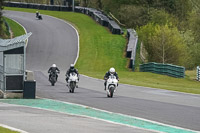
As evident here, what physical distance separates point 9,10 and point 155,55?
36.4m

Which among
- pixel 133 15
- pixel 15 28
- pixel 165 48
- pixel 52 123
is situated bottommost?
pixel 52 123

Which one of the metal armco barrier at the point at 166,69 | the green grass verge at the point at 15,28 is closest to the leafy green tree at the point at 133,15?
the green grass verge at the point at 15,28

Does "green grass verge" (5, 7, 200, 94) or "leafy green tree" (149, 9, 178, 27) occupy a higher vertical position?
"leafy green tree" (149, 9, 178, 27)

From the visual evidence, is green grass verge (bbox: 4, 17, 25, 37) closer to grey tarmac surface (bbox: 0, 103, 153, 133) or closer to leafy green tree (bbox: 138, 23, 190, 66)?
leafy green tree (bbox: 138, 23, 190, 66)

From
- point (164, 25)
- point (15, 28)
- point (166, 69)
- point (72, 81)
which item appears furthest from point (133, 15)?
point (72, 81)

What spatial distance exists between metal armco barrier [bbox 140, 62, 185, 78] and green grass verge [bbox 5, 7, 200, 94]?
695 mm

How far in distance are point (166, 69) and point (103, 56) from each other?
1253 centimetres

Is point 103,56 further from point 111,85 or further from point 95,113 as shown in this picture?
point 95,113

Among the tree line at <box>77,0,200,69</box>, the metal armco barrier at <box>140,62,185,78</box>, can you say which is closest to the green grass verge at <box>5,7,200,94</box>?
the metal armco barrier at <box>140,62,185,78</box>

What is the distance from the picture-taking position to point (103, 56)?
172ft

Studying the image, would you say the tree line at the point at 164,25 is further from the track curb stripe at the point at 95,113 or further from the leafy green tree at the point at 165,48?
the track curb stripe at the point at 95,113

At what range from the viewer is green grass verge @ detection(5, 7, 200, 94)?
127 feet

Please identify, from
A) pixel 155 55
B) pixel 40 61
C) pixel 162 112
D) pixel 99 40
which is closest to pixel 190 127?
pixel 162 112

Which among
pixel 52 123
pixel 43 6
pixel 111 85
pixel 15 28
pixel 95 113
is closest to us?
pixel 52 123
